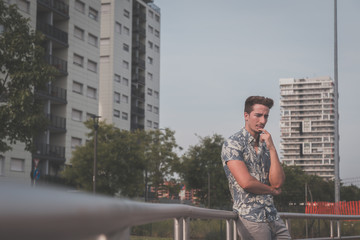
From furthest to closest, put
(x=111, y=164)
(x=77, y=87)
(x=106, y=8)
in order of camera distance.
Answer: (x=106, y=8) → (x=77, y=87) → (x=111, y=164)

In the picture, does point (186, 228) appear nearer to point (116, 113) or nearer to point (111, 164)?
point (111, 164)

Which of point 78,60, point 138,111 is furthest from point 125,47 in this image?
point 78,60

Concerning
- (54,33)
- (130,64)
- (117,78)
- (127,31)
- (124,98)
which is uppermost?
(127,31)

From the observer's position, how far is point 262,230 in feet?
12.2

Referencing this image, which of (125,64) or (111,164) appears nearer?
(111,164)

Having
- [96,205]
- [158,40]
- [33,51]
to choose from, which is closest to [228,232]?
[96,205]

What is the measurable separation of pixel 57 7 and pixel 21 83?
35766 mm

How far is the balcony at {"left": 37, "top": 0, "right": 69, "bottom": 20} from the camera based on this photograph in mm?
49369

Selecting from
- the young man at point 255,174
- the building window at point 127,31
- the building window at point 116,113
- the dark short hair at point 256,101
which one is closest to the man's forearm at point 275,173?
the young man at point 255,174

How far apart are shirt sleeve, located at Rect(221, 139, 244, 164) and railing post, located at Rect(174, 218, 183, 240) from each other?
833 millimetres

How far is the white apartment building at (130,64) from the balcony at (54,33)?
14555 millimetres

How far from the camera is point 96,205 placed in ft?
2.67

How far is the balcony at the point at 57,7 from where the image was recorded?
162 feet

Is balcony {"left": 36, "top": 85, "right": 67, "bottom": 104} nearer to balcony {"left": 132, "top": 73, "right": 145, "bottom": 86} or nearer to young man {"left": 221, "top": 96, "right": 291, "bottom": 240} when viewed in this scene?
balcony {"left": 132, "top": 73, "right": 145, "bottom": 86}
